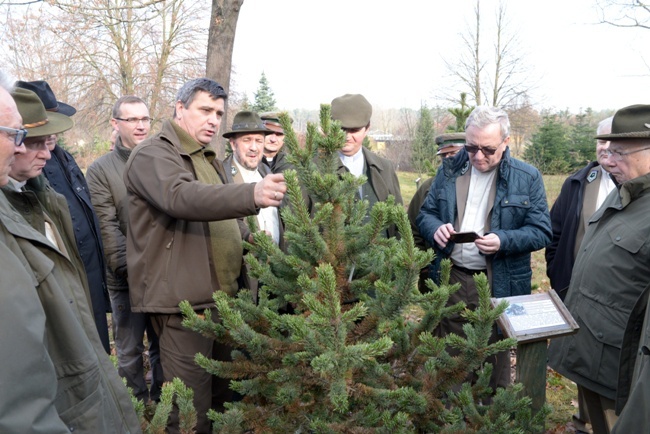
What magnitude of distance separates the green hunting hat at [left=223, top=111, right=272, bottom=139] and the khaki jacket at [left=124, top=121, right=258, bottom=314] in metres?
1.95

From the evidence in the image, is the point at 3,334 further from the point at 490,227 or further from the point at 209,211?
the point at 490,227

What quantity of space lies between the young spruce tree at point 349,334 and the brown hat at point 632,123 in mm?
1391

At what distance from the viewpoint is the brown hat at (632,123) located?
9.64ft

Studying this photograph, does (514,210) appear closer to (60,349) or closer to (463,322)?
(463,322)

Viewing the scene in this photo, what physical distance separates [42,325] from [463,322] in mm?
3318

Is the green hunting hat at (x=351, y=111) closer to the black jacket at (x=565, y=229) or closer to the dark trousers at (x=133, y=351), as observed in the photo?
the black jacket at (x=565, y=229)

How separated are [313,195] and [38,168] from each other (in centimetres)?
144

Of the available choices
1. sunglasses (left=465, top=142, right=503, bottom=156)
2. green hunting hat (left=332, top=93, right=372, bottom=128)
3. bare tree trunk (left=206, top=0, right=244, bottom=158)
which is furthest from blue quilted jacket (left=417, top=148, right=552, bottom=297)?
bare tree trunk (left=206, top=0, right=244, bottom=158)

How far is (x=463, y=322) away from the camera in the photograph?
164 inches

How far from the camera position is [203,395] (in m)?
3.21

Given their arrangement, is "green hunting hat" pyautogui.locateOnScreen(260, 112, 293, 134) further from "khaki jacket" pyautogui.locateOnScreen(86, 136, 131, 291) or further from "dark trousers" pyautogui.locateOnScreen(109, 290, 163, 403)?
"dark trousers" pyautogui.locateOnScreen(109, 290, 163, 403)

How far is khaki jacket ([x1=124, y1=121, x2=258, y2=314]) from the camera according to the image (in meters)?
2.99

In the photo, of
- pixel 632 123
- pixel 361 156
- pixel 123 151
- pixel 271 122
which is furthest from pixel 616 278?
pixel 271 122

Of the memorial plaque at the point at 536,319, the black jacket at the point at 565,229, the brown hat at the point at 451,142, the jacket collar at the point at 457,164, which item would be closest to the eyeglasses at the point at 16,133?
the memorial plaque at the point at 536,319
